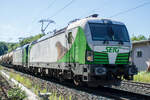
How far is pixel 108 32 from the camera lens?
9.55 m

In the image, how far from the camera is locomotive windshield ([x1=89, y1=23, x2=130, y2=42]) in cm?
923

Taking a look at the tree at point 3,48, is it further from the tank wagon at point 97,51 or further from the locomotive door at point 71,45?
the tank wagon at point 97,51

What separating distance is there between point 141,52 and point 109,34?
16985 millimetres

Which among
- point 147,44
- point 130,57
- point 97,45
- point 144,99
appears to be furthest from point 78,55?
point 147,44

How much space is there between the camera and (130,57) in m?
9.54

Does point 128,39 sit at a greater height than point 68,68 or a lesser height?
greater

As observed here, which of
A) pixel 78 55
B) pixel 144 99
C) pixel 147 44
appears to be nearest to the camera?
pixel 144 99

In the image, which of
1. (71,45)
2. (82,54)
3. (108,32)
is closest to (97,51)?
(82,54)

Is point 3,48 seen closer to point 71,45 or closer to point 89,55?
point 71,45

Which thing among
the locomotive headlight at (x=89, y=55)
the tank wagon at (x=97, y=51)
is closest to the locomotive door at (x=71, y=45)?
the tank wagon at (x=97, y=51)

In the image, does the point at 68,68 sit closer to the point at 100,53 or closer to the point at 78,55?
the point at 78,55

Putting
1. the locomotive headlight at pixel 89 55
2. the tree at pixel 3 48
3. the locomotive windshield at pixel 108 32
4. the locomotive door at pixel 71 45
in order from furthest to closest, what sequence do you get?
1. the tree at pixel 3 48
2. the locomotive door at pixel 71 45
3. the locomotive windshield at pixel 108 32
4. the locomotive headlight at pixel 89 55

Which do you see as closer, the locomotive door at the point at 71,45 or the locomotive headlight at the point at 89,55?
Result: the locomotive headlight at the point at 89,55

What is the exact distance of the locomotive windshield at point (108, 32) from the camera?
30.3 ft
